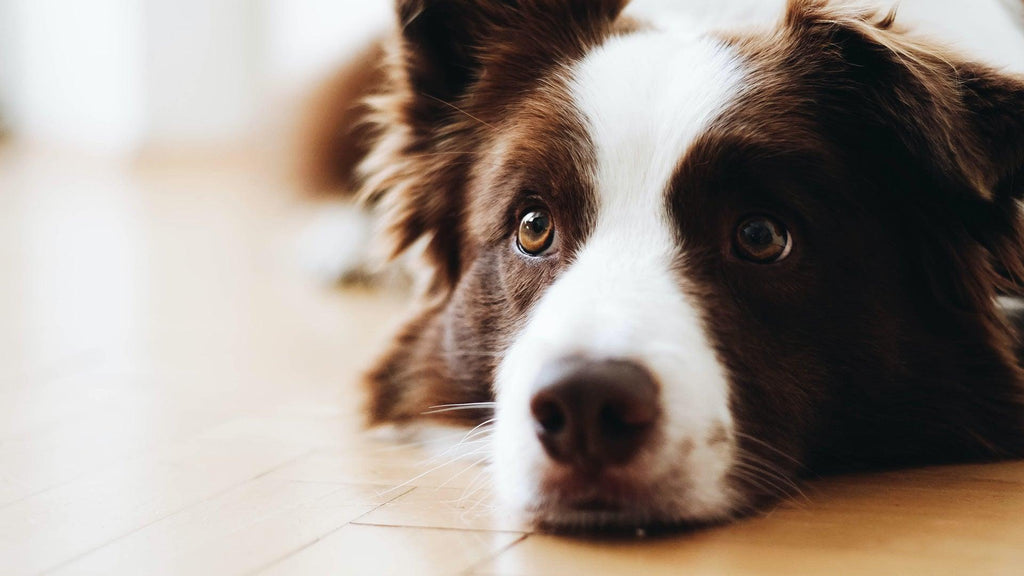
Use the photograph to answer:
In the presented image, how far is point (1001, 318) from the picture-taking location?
7.48 ft

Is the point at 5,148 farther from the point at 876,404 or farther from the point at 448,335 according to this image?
the point at 876,404

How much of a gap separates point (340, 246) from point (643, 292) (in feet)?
9.45

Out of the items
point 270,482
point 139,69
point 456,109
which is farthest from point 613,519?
point 139,69

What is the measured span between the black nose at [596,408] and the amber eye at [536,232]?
0.50 metres

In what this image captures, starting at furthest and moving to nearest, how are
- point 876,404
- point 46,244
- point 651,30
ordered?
1. point 46,244
2. point 651,30
3. point 876,404

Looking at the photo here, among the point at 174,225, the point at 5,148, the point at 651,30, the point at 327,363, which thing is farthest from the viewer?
the point at 5,148

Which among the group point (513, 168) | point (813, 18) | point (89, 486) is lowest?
point (89, 486)

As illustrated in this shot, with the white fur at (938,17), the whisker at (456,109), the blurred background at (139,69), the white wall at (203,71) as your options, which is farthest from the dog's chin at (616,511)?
the white wall at (203,71)

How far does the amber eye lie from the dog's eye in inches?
14.1

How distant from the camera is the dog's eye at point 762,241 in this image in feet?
6.69

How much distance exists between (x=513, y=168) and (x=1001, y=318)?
0.97 metres

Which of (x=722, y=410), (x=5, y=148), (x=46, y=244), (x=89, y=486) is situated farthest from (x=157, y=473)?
(x=5, y=148)

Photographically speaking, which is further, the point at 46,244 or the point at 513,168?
the point at 46,244

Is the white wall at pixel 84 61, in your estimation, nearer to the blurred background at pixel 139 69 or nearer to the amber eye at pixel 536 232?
the blurred background at pixel 139 69
